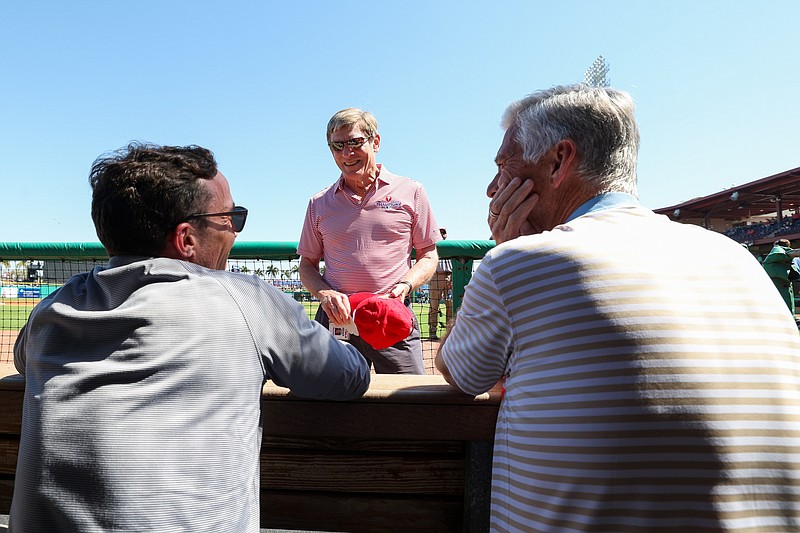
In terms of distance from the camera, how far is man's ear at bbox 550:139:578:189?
Result: 54.2 inches

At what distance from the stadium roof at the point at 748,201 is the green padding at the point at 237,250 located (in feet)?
108

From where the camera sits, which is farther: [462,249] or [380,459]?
[462,249]

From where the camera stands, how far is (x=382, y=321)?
202 cm

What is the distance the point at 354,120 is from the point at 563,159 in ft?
6.07

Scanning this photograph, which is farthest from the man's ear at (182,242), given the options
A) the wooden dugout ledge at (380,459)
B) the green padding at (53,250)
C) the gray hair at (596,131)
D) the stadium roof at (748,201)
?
the stadium roof at (748,201)

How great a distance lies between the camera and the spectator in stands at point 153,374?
1041 mm

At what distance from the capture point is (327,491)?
1475mm

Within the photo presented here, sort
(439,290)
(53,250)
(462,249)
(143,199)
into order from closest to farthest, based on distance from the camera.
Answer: (143,199) < (462,249) < (53,250) < (439,290)

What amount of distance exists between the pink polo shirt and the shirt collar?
1.68 metres

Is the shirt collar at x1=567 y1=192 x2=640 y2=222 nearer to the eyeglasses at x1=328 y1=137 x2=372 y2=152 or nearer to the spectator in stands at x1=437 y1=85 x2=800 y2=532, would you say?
the spectator in stands at x1=437 y1=85 x2=800 y2=532

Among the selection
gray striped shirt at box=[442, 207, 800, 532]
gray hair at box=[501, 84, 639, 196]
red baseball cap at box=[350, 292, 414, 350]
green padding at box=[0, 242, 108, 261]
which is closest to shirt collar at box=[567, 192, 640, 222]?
gray hair at box=[501, 84, 639, 196]

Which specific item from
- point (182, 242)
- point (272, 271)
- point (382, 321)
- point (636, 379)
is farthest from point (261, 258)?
point (636, 379)

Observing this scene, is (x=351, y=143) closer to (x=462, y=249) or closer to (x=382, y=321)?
(x=462, y=249)

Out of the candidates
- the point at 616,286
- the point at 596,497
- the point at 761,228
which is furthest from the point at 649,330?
the point at 761,228
